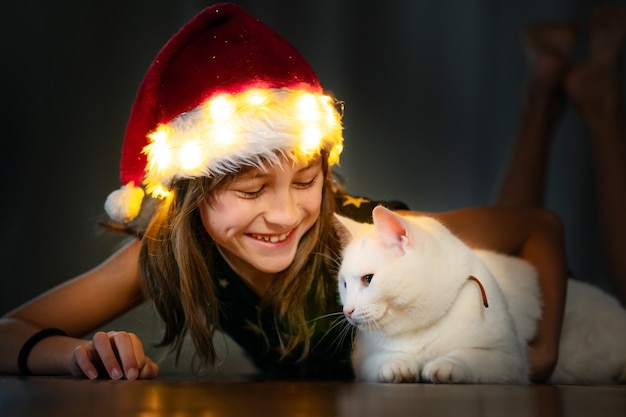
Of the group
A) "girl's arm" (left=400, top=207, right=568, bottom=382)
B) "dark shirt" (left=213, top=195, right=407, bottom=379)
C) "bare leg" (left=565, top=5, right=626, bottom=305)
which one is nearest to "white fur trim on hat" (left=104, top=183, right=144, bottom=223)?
"dark shirt" (left=213, top=195, right=407, bottom=379)

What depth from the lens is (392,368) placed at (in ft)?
3.85

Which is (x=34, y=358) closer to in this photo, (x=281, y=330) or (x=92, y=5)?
(x=281, y=330)

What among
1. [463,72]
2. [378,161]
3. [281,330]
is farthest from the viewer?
[463,72]

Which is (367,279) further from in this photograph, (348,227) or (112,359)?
(112,359)

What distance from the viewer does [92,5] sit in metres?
1.92

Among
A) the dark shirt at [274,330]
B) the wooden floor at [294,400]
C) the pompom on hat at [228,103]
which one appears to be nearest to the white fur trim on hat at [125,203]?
the pompom on hat at [228,103]

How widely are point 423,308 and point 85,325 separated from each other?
27.3 inches

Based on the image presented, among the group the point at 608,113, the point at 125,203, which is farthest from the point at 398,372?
the point at 608,113

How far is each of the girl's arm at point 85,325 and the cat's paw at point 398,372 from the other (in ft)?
1.23

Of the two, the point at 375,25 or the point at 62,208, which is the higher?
the point at 375,25

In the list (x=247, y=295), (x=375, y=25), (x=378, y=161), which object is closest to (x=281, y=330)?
(x=247, y=295)

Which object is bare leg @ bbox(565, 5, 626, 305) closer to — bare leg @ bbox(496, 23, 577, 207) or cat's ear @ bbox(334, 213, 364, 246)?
bare leg @ bbox(496, 23, 577, 207)

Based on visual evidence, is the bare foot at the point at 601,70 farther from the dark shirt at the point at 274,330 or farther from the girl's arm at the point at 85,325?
the girl's arm at the point at 85,325

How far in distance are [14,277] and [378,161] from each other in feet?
2.94
